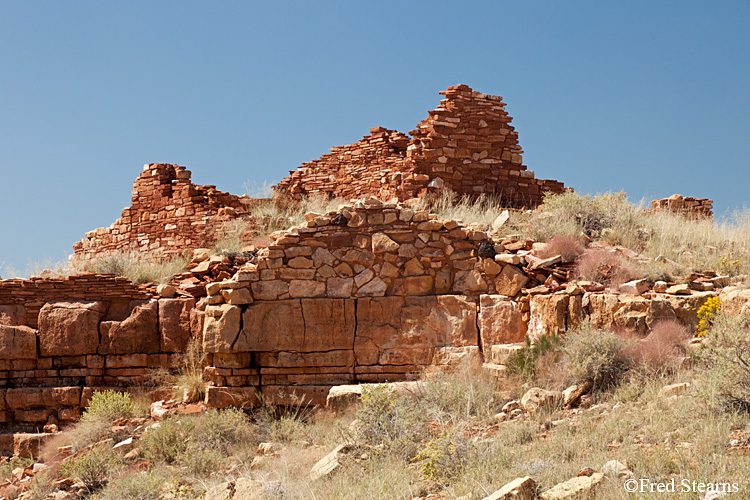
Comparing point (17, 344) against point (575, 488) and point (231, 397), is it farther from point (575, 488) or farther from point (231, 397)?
point (575, 488)

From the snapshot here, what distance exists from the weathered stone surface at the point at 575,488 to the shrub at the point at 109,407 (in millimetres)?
6572

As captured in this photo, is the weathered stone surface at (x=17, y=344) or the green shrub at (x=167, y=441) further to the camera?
the weathered stone surface at (x=17, y=344)

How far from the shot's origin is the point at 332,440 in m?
7.42

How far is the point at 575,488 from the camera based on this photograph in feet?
15.6

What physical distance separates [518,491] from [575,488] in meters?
0.40

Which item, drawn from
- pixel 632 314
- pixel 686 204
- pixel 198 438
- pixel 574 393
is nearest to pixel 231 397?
pixel 198 438

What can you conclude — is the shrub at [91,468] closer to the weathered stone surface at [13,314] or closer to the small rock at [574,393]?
the weathered stone surface at [13,314]

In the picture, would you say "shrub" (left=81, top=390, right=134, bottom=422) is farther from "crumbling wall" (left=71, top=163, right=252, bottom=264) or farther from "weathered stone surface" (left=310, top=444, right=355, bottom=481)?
"crumbling wall" (left=71, top=163, right=252, bottom=264)

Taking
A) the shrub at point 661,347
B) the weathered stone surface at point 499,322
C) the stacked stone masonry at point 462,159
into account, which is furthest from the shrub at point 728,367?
the stacked stone masonry at point 462,159

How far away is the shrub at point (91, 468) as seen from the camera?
294 inches

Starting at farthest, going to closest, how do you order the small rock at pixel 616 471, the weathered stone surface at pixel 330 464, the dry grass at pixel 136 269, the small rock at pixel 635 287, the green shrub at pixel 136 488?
the dry grass at pixel 136 269 < the small rock at pixel 635 287 < the green shrub at pixel 136 488 < the weathered stone surface at pixel 330 464 < the small rock at pixel 616 471

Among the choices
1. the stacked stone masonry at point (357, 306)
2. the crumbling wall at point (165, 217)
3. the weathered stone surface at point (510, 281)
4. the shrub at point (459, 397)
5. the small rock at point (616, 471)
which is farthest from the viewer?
the crumbling wall at point (165, 217)

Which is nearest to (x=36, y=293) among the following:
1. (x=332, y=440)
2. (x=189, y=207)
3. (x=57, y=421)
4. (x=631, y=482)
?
(x=57, y=421)

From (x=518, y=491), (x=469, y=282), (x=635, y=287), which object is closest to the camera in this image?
(x=518, y=491)
